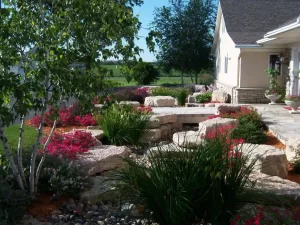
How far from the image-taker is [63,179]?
537 centimetres

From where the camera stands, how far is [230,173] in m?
4.21

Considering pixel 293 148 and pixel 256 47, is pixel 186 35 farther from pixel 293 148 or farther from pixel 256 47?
pixel 293 148

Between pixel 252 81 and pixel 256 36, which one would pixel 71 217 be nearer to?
pixel 252 81

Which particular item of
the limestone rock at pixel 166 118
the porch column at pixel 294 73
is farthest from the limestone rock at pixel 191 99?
the limestone rock at pixel 166 118

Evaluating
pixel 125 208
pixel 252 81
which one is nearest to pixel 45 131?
pixel 125 208

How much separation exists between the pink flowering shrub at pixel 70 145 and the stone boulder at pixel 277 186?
2.78m

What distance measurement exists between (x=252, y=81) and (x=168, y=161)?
48.2ft

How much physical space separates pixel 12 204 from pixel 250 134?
21.0ft

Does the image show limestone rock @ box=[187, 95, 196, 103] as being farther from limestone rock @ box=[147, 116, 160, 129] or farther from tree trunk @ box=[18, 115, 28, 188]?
tree trunk @ box=[18, 115, 28, 188]

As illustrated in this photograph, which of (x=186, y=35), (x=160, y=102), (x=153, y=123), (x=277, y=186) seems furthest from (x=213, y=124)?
(x=186, y=35)

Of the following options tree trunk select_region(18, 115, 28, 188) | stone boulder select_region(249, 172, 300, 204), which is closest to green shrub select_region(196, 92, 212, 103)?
stone boulder select_region(249, 172, 300, 204)

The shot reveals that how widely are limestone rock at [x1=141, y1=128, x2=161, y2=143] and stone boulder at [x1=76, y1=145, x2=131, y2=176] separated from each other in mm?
2844

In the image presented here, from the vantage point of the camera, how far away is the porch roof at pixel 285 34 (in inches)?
471

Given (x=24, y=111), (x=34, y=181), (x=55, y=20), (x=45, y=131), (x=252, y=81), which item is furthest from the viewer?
(x=252, y=81)
